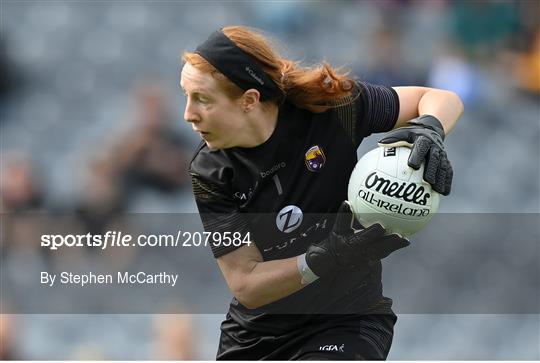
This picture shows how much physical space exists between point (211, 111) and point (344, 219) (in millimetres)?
543

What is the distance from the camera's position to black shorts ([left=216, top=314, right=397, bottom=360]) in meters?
3.11

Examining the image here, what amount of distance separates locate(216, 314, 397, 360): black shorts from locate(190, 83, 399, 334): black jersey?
0.14ft

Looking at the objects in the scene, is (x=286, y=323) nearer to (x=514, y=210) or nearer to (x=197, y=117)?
(x=197, y=117)

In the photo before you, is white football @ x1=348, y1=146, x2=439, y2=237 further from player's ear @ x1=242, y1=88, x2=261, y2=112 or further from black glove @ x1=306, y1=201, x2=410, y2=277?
player's ear @ x1=242, y1=88, x2=261, y2=112

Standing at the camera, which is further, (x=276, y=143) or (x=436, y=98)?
(x=436, y=98)

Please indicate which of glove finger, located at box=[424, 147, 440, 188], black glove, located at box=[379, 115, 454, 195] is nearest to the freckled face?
black glove, located at box=[379, 115, 454, 195]

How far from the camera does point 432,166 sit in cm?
292

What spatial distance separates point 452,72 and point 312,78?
2620mm

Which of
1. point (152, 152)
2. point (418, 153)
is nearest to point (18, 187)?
point (152, 152)

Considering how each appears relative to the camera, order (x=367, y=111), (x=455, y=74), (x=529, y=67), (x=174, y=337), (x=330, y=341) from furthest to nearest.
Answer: (x=529, y=67)
(x=455, y=74)
(x=174, y=337)
(x=367, y=111)
(x=330, y=341)

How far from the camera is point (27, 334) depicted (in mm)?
5133

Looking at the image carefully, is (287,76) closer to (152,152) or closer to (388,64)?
(152,152)

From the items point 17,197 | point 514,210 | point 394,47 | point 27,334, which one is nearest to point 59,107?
point 17,197

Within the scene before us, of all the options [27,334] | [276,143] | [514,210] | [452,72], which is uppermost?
[276,143]
